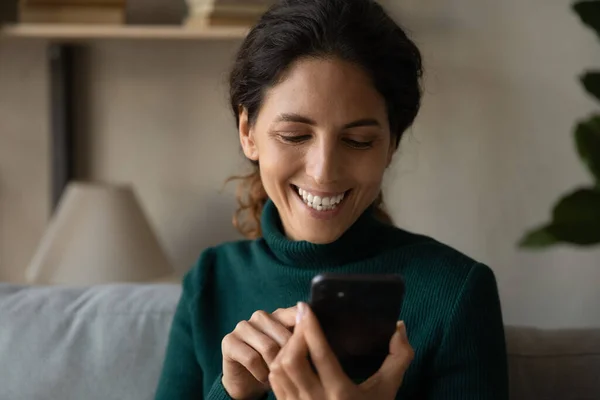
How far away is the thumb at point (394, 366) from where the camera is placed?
726 millimetres

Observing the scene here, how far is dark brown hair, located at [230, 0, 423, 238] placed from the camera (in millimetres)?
904

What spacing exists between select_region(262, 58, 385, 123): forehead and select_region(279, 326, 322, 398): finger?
29 centimetres

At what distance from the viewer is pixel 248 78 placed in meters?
0.98

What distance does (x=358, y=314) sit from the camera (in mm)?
709

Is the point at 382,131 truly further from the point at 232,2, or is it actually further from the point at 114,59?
the point at 114,59

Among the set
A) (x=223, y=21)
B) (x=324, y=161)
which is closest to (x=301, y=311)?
(x=324, y=161)

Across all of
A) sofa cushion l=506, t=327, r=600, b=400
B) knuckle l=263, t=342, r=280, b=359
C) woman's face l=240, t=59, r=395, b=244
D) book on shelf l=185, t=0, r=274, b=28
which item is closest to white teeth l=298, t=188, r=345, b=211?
woman's face l=240, t=59, r=395, b=244

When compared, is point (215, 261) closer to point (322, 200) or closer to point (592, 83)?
point (322, 200)

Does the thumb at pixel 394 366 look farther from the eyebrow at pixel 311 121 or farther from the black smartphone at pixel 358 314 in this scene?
the eyebrow at pixel 311 121

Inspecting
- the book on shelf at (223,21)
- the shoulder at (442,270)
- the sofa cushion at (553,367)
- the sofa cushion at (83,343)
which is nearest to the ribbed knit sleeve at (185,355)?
the sofa cushion at (83,343)

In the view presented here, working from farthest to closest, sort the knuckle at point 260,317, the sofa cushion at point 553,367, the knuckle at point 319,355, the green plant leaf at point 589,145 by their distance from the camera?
the sofa cushion at point 553,367 → the knuckle at point 260,317 → the knuckle at point 319,355 → the green plant leaf at point 589,145

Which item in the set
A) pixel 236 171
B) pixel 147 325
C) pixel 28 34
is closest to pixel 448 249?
pixel 147 325

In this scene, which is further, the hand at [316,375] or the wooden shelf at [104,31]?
the wooden shelf at [104,31]

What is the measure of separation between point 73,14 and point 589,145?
5.11 feet
